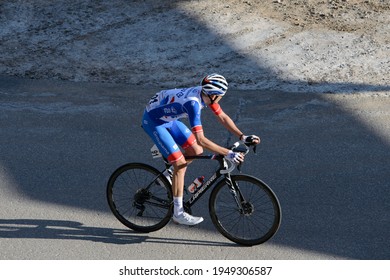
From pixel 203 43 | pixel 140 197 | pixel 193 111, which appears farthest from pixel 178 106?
pixel 203 43

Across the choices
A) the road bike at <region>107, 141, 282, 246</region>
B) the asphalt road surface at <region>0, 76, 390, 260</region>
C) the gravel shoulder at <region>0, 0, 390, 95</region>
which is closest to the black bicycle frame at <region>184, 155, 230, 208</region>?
the road bike at <region>107, 141, 282, 246</region>

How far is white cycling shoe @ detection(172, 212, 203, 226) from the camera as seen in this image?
8.30 meters

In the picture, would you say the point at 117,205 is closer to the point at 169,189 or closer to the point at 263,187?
the point at 169,189

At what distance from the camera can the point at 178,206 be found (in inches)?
325

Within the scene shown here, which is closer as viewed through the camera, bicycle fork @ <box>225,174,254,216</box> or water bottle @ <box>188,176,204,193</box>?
bicycle fork @ <box>225,174,254,216</box>

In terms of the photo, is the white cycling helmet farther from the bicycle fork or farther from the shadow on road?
the shadow on road

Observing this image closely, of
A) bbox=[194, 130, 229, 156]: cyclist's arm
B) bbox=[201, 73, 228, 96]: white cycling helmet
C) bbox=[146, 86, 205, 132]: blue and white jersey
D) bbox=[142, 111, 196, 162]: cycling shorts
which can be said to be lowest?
bbox=[142, 111, 196, 162]: cycling shorts

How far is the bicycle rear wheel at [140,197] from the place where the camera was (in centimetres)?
839

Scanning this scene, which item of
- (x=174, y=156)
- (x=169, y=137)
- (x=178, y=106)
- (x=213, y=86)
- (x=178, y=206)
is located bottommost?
(x=178, y=206)

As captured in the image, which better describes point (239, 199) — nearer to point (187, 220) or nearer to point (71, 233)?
point (187, 220)

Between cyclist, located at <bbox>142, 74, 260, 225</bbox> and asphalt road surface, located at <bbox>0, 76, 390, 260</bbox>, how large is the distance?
0.77 metres

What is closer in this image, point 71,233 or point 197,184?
point 197,184

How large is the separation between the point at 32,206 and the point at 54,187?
512 mm

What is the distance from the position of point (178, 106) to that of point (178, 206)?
1.15 m
